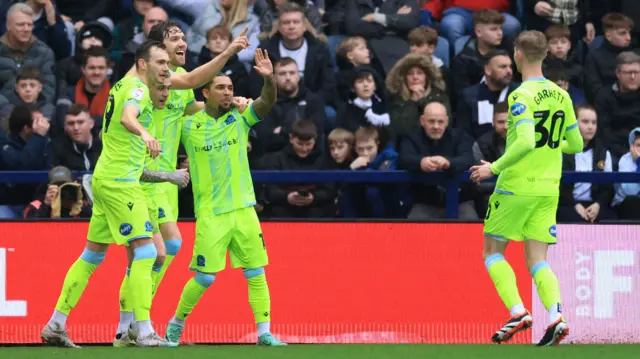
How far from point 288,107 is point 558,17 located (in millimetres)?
3391

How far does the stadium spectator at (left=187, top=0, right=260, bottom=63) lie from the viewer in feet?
49.1

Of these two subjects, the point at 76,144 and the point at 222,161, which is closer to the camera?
the point at 222,161

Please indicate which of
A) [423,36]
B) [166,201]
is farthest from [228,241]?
[423,36]

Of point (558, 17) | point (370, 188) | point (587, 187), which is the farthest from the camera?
point (558, 17)

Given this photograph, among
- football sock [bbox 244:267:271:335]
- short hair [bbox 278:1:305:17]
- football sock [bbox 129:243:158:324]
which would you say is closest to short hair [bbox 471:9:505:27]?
short hair [bbox 278:1:305:17]

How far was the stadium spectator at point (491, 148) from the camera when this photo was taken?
503 inches

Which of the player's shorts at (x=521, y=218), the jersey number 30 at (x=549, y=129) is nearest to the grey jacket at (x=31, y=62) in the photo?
the player's shorts at (x=521, y=218)

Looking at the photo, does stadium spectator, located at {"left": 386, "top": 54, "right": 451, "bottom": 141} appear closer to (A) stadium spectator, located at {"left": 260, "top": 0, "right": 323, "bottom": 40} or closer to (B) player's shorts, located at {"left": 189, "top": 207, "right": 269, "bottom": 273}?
(A) stadium spectator, located at {"left": 260, "top": 0, "right": 323, "bottom": 40}

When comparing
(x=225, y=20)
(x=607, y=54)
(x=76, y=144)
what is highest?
(x=225, y=20)

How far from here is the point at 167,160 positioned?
11383 millimetres

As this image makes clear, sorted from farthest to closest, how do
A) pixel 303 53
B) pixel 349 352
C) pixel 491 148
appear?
pixel 303 53 → pixel 491 148 → pixel 349 352

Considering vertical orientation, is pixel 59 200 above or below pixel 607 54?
below

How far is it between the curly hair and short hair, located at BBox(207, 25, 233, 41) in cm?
178

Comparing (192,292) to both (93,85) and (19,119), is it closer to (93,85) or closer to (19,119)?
(19,119)
